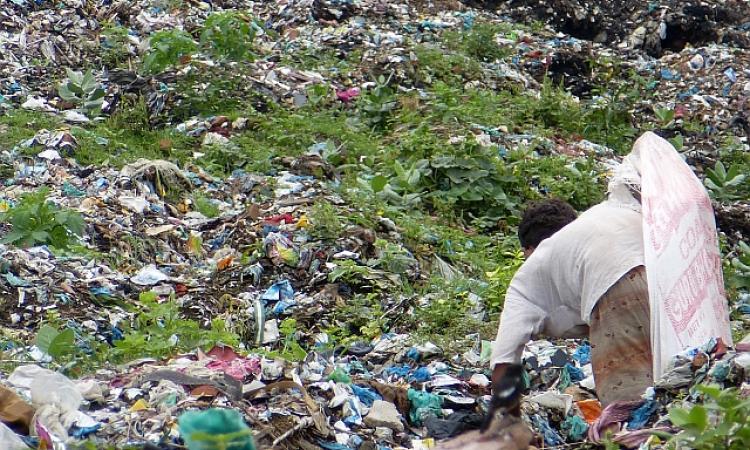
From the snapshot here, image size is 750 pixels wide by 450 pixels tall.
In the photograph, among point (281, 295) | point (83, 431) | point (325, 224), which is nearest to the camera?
point (83, 431)

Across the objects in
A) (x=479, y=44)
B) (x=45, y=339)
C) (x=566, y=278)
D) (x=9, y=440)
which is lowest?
(x=479, y=44)

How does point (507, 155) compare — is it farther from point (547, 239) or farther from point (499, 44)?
point (547, 239)

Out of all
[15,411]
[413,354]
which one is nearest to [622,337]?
[413,354]

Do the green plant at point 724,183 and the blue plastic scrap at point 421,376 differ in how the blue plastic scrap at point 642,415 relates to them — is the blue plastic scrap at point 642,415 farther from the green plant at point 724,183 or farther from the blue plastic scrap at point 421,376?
the green plant at point 724,183

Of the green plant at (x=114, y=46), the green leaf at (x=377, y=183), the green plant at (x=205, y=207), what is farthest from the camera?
the green plant at (x=114, y=46)

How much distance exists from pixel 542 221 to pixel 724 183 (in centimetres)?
441

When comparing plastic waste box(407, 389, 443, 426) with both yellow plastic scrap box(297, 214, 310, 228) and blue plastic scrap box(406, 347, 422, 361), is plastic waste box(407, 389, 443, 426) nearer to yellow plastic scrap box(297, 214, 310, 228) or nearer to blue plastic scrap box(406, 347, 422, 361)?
blue plastic scrap box(406, 347, 422, 361)

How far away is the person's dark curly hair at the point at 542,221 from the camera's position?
4910 millimetres

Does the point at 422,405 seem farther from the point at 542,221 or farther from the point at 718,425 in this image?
the point at 718,425

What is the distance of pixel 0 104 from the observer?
9.32 metres

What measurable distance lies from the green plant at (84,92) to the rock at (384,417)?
5.38 metres

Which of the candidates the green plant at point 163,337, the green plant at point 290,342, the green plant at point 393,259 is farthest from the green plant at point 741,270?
the green plant at point 163,337

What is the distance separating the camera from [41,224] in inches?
269

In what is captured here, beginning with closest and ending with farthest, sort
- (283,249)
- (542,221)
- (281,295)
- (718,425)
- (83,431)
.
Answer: (718,425) < (83,431) < (542,221) < (281,295) < (283,249)
